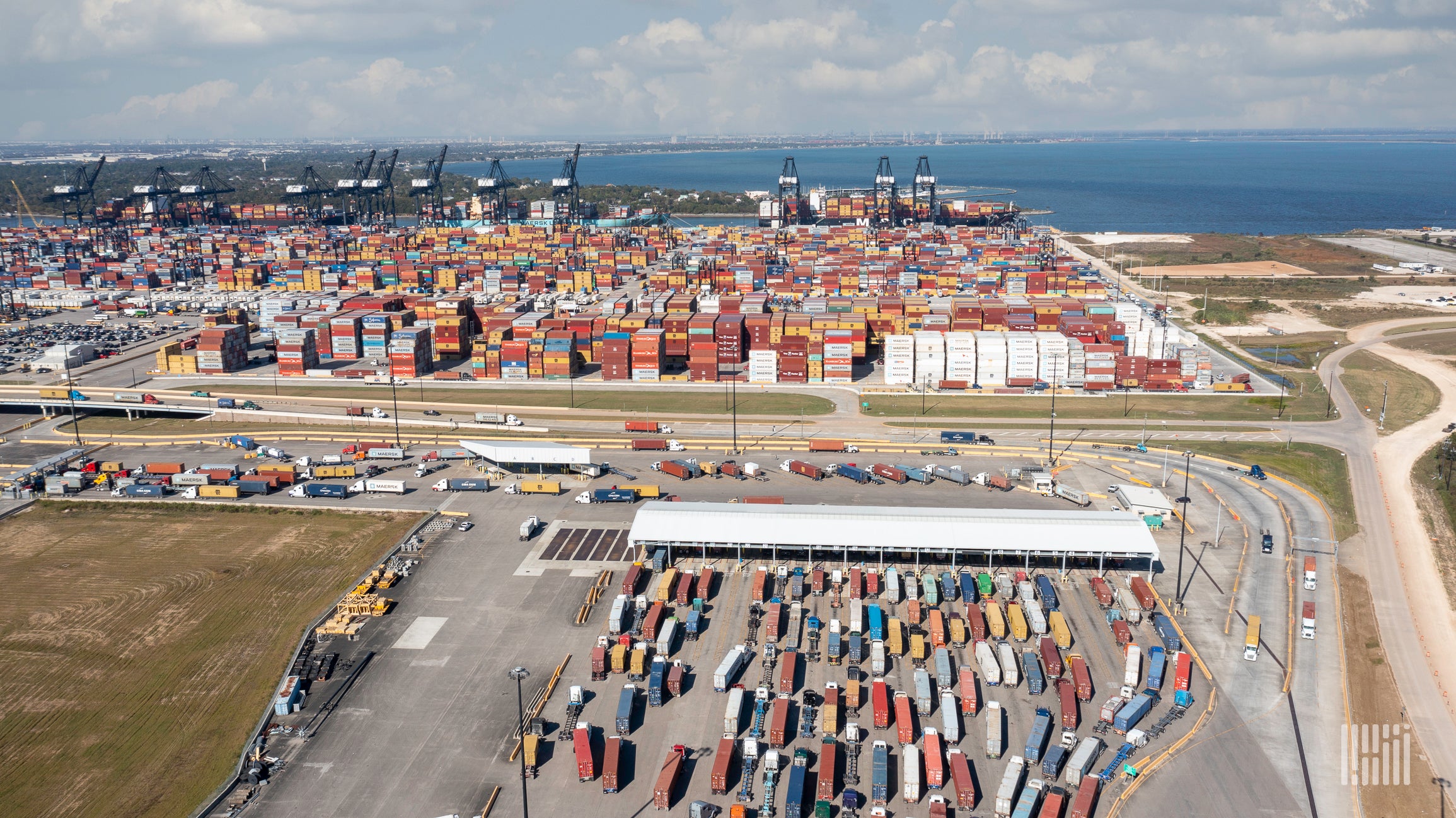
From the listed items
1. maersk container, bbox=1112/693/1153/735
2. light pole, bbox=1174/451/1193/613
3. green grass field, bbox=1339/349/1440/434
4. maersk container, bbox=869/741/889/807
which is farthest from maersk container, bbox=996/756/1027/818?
green grass field, bbox=1339/349/1440/434

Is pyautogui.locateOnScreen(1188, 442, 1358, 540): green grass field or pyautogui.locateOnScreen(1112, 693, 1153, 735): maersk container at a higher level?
pyautogui.locateOnScreen(1188, 442, 1358, 540): green grass field

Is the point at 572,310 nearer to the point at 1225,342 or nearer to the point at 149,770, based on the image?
the point at 1225,342

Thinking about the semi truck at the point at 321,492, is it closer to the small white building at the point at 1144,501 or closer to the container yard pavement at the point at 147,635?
the container yard pavement at the point at 147,635

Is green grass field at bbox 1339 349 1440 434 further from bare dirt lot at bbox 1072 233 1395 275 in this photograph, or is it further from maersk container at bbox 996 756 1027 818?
bare dirt lot at bbox 1072 233 1395 275

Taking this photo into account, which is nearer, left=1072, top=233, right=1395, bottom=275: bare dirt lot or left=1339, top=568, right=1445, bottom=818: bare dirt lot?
left=1339, top=568, right=1445, bottom=818: bare dirt lot

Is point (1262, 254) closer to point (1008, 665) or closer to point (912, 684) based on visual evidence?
point (1008, 665)

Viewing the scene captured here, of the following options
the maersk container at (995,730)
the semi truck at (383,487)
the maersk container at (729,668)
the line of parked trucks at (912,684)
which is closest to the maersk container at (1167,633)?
the line of parked trucks at (912,684)

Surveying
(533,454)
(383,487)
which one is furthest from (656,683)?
(383,487)
